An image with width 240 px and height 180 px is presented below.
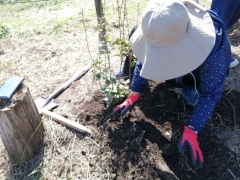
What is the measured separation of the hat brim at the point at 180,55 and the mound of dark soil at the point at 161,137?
2.27 ft

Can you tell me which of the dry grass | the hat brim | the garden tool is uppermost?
the hat brim

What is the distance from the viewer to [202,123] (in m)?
1.96

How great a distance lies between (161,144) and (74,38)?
2.24 m

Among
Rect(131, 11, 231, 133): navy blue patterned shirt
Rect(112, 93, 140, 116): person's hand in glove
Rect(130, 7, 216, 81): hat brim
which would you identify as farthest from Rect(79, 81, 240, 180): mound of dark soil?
Rect(130, 7, 216, 81): hat brim

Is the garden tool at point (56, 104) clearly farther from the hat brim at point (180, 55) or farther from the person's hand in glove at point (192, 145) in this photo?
the hat brim at point (180, 55)

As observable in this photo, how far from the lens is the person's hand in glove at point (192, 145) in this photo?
6.33 feet

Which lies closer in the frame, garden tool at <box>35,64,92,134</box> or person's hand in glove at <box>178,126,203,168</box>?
person's hand in glove at <box>178,126,203,168</box>

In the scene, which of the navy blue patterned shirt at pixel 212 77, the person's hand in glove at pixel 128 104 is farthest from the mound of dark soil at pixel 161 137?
the navy blue patterned shirt at pixel 212 77

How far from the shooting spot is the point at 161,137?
7.26 feet

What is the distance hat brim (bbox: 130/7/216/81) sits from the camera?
162cm

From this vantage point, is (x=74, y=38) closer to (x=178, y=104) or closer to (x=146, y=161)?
(x=178, y=104)

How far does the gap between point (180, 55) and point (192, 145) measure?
2.17ft

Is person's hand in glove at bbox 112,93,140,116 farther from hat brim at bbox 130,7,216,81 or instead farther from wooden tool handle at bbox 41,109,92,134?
hat brim at bbox 130,7,216,81

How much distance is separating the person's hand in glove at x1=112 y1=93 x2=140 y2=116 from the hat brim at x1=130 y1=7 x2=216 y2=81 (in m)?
0.67
